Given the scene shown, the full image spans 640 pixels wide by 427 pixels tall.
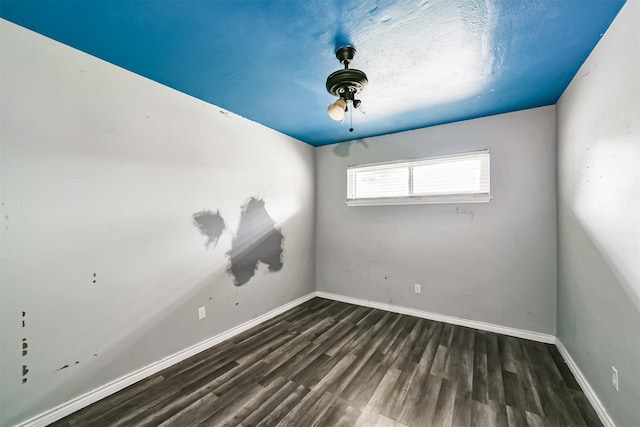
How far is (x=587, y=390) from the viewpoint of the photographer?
1822 mm

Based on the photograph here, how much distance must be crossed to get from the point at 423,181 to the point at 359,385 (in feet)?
8.00

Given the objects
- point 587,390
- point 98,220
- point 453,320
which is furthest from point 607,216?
point 98,220

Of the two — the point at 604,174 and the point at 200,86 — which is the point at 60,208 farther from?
the point at 604,174

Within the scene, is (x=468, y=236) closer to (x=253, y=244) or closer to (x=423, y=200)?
(x=423, y=200)

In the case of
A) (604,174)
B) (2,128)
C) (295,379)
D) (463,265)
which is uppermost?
(2,128)

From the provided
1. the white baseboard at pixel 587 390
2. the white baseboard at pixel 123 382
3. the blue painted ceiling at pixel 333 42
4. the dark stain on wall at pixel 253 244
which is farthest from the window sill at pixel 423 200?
the white baseboard at pixel 123 382

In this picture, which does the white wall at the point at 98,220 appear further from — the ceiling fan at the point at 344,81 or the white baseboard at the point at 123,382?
the ceiling fan at the point at 344,81

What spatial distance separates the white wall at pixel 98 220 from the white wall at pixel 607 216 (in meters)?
3.00

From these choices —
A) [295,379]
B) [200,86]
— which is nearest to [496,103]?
[200,86]

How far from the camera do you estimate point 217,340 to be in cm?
263

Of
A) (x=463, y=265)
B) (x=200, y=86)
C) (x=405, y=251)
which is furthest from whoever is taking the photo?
(x=405, y=251)

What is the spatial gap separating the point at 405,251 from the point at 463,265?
691mm

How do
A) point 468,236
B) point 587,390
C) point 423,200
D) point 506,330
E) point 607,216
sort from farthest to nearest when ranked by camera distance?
point 423,200 → point 468,236 → point 506,330 → point 587,390 → point 607,216

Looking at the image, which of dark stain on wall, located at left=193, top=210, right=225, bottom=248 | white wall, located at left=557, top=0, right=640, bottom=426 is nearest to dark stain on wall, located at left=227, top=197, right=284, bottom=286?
dark stain on wall, located at left=193, top=210, right=225, bottom=248
